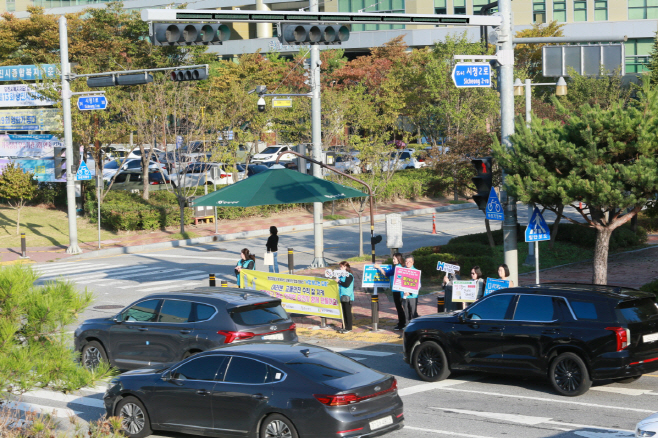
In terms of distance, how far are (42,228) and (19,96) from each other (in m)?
8.12

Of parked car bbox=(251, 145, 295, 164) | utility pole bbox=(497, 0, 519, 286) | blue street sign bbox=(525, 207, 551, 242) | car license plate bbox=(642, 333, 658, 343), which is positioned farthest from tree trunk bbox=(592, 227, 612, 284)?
parked car bbox=(251, 145, 295, 164)

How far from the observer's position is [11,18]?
54906mm

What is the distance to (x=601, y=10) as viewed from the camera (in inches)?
2566

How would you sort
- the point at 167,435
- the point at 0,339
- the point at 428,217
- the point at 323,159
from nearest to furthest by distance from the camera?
the point at 0,339 < the point at 167,435 < the point at 323,159 < the point at 428,217

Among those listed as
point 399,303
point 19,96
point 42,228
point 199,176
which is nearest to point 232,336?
point 399,303

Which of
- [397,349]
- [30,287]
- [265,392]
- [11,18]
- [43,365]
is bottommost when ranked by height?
[397,349]

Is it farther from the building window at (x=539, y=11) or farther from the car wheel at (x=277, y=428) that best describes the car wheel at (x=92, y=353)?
the building window at (x=539, y=11)

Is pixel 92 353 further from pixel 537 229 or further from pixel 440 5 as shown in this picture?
pixel 440 5

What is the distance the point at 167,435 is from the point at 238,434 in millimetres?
1629

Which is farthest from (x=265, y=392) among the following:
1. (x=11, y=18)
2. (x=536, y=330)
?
(x=11, y=18)

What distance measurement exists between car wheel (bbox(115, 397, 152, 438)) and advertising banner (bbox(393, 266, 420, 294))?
7.83 metres

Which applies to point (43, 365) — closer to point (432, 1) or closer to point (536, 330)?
point (536, 330)

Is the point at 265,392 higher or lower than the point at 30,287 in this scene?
lower

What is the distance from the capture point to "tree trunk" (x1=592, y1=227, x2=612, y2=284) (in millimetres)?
16078
